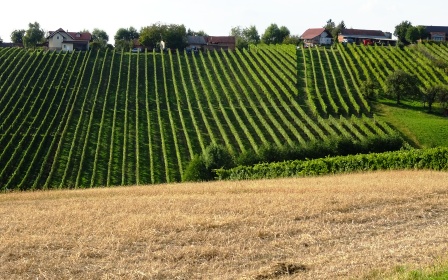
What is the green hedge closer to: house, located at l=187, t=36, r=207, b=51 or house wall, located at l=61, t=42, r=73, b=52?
house wall, located at l=61, t=42, r=73, b=52

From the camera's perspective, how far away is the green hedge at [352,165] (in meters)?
42.5

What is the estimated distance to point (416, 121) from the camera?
233 ft

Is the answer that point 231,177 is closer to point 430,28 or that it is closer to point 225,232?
point 225,232

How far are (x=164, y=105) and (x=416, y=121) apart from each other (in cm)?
3138

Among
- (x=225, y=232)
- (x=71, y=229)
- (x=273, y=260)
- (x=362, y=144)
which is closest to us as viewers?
(x=273, y=260)

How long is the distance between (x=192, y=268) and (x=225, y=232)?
14.2 ft

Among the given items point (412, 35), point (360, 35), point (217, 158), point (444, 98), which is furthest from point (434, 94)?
point (360, 35)

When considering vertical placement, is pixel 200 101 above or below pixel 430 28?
below

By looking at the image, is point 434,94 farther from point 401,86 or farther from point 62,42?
point 62,42

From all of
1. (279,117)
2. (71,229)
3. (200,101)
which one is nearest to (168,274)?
(71,229)

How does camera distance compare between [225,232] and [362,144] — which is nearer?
[225,232]

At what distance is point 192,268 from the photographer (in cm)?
1489

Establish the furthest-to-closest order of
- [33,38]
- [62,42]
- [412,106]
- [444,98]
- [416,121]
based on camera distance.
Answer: [33,38]
[62,42]
[412,106]
[444,98]
[416,121]

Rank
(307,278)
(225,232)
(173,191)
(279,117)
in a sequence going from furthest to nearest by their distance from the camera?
(279,117)
(173,191)
(225,232)
(307,278)
